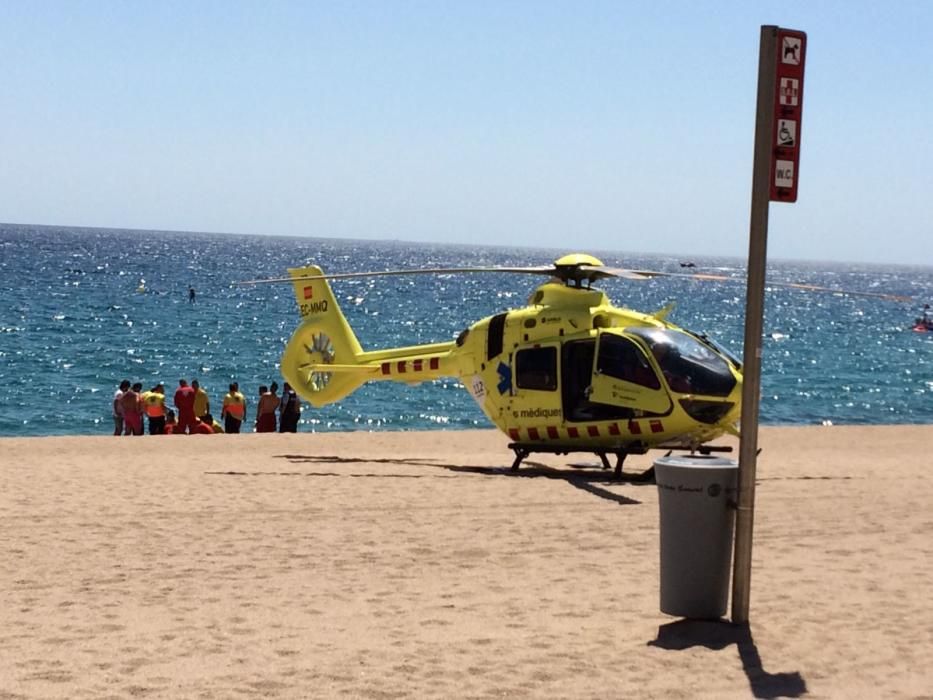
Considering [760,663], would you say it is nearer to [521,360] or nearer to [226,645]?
[226,645]

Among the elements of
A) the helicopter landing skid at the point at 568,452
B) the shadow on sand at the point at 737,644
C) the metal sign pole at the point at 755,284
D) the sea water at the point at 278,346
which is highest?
the metal sign pole at the point at 755,284

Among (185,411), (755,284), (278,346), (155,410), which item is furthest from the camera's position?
(278,346)

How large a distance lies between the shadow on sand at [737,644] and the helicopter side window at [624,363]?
650 centimetres

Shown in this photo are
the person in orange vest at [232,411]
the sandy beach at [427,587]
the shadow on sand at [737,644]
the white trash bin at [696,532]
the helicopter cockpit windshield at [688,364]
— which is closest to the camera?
the shadow on sand at [737,644]

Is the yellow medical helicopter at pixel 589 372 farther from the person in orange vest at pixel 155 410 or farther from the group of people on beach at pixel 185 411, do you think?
the person in orange vest at pixel 155 410

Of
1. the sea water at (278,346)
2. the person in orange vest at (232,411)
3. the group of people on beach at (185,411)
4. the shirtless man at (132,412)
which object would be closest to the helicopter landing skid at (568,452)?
the sea water at (278,346)

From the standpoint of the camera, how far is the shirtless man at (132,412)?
67.4 ft

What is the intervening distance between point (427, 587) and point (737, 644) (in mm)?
2412

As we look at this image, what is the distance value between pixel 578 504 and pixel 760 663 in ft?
17.6

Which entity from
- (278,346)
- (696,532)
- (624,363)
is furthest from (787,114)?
(278,346)

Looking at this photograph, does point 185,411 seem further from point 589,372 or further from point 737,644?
point 737,644

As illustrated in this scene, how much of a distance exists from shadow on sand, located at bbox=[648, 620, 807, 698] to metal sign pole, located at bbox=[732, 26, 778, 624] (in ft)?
1.22

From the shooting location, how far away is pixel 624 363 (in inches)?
559

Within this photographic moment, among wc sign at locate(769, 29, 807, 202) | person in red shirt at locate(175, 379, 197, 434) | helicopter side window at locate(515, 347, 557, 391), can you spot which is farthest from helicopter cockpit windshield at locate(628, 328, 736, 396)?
person in red shirt at locate(175, 379, 197, 434)
